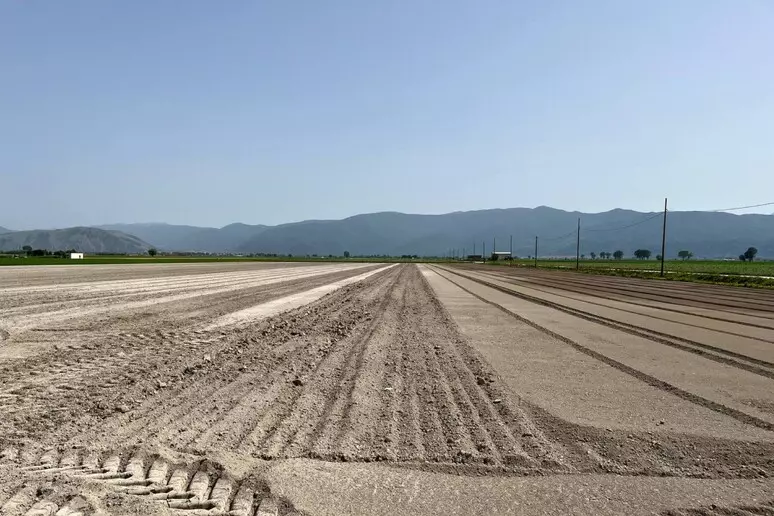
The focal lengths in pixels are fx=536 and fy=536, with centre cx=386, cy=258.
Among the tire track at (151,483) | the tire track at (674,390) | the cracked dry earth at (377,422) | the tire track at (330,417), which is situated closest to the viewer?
the tire track at (151,483)

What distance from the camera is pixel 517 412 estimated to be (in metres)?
6.37

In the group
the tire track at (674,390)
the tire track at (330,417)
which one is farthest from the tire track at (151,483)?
the tire track at (674,390)

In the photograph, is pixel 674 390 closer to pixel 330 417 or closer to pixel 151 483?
pixel 330 417

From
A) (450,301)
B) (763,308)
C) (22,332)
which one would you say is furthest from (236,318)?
(763,308)

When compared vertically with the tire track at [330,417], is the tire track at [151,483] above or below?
above

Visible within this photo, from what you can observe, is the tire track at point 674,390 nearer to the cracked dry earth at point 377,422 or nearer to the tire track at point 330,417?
the cracked dry earth at point 377,422

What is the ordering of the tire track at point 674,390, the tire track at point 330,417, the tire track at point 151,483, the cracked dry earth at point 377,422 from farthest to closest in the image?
the tire track at point 674,390 < the tire track at point 330,417 < the cracked dry earth at point 377,422 < the tire track at point 151,483

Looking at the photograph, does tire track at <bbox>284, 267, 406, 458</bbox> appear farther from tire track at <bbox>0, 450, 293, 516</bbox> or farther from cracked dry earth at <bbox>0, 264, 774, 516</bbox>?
tire track at <bbox>0, 450, 293, 516</bbox>

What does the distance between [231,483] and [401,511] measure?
4.54 ft

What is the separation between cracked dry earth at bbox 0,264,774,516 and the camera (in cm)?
412

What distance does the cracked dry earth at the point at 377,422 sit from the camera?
412 centimetres

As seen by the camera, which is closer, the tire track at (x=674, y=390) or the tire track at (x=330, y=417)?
the tire track at (x=330, y=417)

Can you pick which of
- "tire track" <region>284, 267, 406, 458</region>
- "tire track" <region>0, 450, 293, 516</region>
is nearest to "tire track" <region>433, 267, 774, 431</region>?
"tire track" <region>284, 267, 406, 458</region>

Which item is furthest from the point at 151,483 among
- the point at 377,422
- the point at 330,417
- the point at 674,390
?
the point at 674,390
